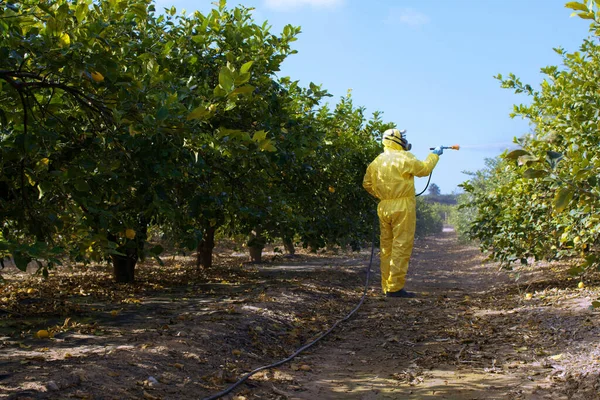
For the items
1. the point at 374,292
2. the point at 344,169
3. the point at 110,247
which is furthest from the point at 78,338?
the point at 344,169

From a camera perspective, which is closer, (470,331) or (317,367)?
(317,367)

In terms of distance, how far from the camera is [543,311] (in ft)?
19.4

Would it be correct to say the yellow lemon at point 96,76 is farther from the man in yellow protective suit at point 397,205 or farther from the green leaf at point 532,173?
the man in yellow protective suit at point 397,205

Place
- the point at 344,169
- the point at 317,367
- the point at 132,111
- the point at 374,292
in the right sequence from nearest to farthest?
the point at 132,111 → the point at 317,367 → the point at 374,292 → the point at 344,169

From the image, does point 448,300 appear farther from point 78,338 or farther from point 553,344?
point 78,338

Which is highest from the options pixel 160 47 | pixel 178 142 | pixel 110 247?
pixel 160 47

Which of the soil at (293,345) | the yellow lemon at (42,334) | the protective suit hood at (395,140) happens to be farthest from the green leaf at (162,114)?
the protective suit hood at (395,140)

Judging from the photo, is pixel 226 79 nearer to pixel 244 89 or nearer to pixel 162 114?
pixel 244 89

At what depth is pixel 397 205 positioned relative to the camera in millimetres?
7535

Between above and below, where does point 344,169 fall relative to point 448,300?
above

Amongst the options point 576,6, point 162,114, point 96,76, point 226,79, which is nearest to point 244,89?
point 226,79

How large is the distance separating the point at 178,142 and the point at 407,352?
253 cm

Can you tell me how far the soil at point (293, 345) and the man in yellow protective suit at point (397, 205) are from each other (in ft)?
1.48

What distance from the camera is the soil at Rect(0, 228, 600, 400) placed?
3.54 metres
